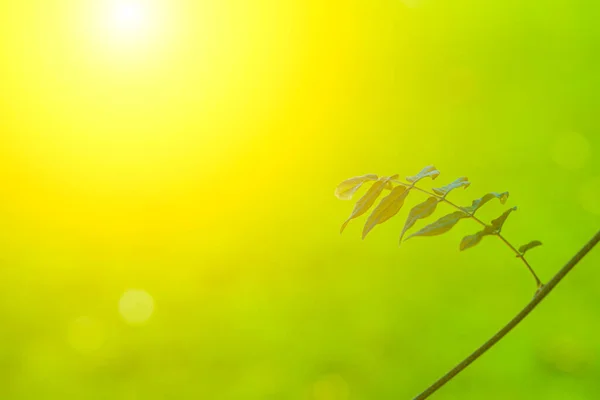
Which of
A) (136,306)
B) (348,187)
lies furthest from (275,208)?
(348,187)

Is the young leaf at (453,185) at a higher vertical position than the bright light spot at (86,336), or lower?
higher

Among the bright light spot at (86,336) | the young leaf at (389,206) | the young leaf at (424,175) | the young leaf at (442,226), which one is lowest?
the bright light spot at (86,336)

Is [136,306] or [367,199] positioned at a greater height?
[367,199]

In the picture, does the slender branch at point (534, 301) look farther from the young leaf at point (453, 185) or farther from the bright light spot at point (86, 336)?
the bright light spot at point (86, 336)

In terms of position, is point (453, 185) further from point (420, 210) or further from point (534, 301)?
point (534, 301)

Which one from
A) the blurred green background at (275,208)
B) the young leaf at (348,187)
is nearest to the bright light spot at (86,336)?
the blurred green background at (275,208)

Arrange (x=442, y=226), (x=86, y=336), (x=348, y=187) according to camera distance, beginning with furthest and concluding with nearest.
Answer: (x=86, y=336), (x=348, y=187), (x=442, y=226)
